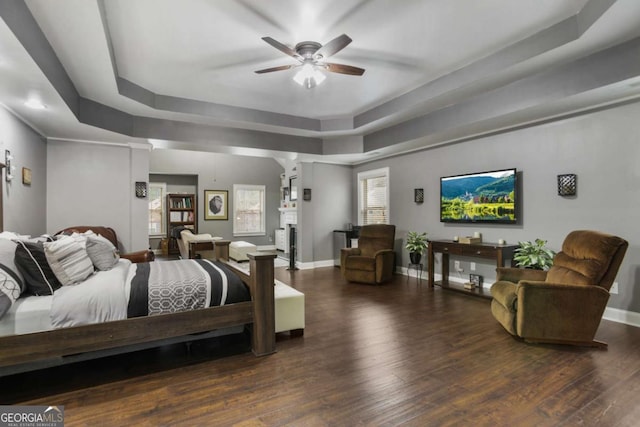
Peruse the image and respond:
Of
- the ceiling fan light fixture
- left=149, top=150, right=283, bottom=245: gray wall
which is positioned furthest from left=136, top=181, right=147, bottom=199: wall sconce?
left=149, top=150, right=283, bottom=245: gray wall

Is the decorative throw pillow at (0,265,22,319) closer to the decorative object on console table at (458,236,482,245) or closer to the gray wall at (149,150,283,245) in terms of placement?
the decorative object on console table at (458,236,482,245)

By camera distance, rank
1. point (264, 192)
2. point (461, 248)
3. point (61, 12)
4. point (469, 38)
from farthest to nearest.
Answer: point (264, 192) → point (461, 248) → point (469, 38) → point (61, 12)

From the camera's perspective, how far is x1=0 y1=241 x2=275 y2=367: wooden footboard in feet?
6.91

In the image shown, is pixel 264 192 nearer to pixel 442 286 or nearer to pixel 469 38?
pixel 442 286

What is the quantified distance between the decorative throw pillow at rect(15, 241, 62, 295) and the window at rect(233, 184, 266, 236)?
322 inches

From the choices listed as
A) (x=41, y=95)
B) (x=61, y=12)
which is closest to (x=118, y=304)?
(x=61, y=12)

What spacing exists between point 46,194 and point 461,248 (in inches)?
249

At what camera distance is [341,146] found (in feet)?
21.1

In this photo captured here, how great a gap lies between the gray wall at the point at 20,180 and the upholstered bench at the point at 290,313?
126 inches

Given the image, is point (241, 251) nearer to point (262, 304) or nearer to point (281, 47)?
point (262, 304)

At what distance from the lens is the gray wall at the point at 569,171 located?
348cm

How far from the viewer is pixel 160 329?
2465mm

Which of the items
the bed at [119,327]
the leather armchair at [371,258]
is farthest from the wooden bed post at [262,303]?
the leather armchair at [371,258]

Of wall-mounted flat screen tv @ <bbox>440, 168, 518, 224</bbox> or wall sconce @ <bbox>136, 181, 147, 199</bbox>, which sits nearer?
wall-mounted flat screen tv @ <bbox>440, 168, 518, 224</bbox>
